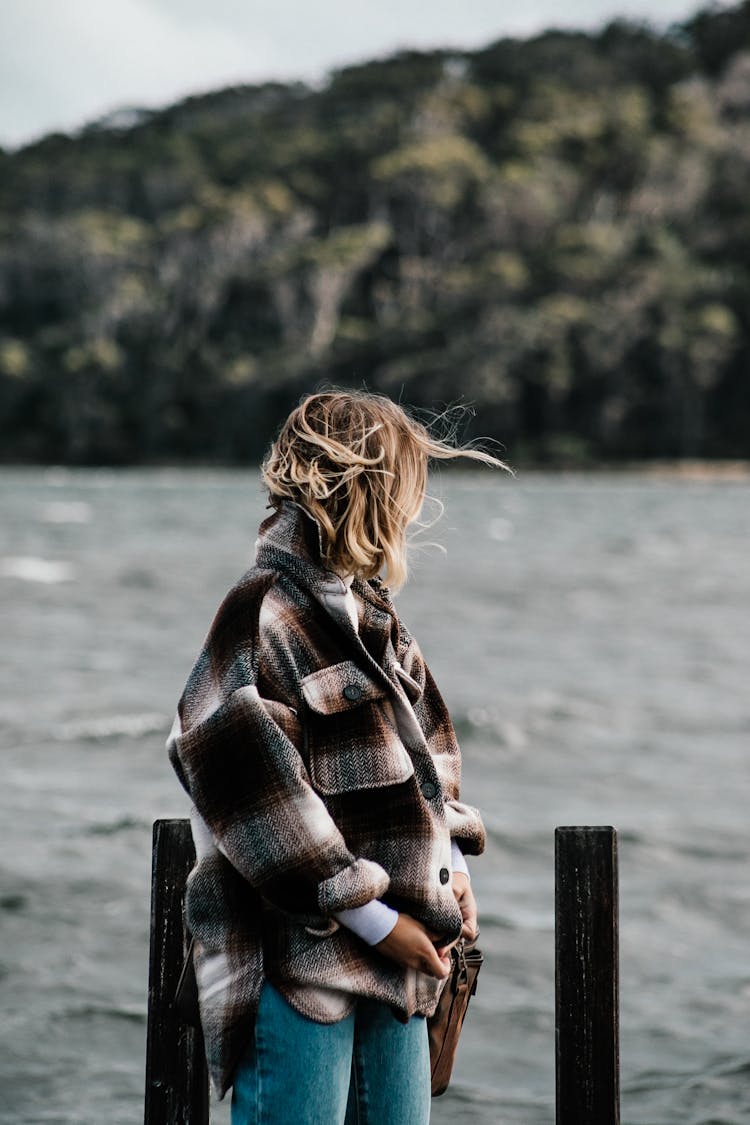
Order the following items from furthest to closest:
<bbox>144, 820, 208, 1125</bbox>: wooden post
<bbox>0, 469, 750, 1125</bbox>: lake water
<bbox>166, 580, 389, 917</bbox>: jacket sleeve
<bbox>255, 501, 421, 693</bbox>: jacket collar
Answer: <bbox>0, 469, 750, 1125</bbox>: lake water
<bbox>144, 820, 208, 1125</bbox>: wooden post
<bbox>255, 501, 421, 693</bbox>: jacket collar
<bbox>166, 580, 389, 917</bbox>: jacket sleeve

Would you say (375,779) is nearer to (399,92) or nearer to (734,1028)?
(734,1028)

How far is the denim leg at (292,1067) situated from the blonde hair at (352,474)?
2.05 ft

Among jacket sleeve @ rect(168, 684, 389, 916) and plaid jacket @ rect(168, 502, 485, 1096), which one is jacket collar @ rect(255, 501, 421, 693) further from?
jacket sleeve @ rect(168, 684, 389, 916)

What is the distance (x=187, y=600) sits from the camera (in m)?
19.0

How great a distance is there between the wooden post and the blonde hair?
59 centimetres

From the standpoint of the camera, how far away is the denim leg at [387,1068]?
1.99 metres

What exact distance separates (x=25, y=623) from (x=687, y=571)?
Answer: 1191 centimetres

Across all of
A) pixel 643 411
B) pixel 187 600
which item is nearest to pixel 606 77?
pixel 643 411

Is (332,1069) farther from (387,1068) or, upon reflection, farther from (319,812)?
(319,812)

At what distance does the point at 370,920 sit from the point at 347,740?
244 mm

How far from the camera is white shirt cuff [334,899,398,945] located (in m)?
1.88

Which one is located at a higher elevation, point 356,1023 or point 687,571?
point 356,1023

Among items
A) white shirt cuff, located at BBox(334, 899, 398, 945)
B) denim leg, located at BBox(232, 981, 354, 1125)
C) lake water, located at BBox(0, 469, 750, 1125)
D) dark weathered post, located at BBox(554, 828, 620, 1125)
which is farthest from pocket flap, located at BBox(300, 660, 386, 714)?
lake water, located at BBox(0, 469, 750, 1125)

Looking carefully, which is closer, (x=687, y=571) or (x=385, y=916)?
(x=385, y=916)
